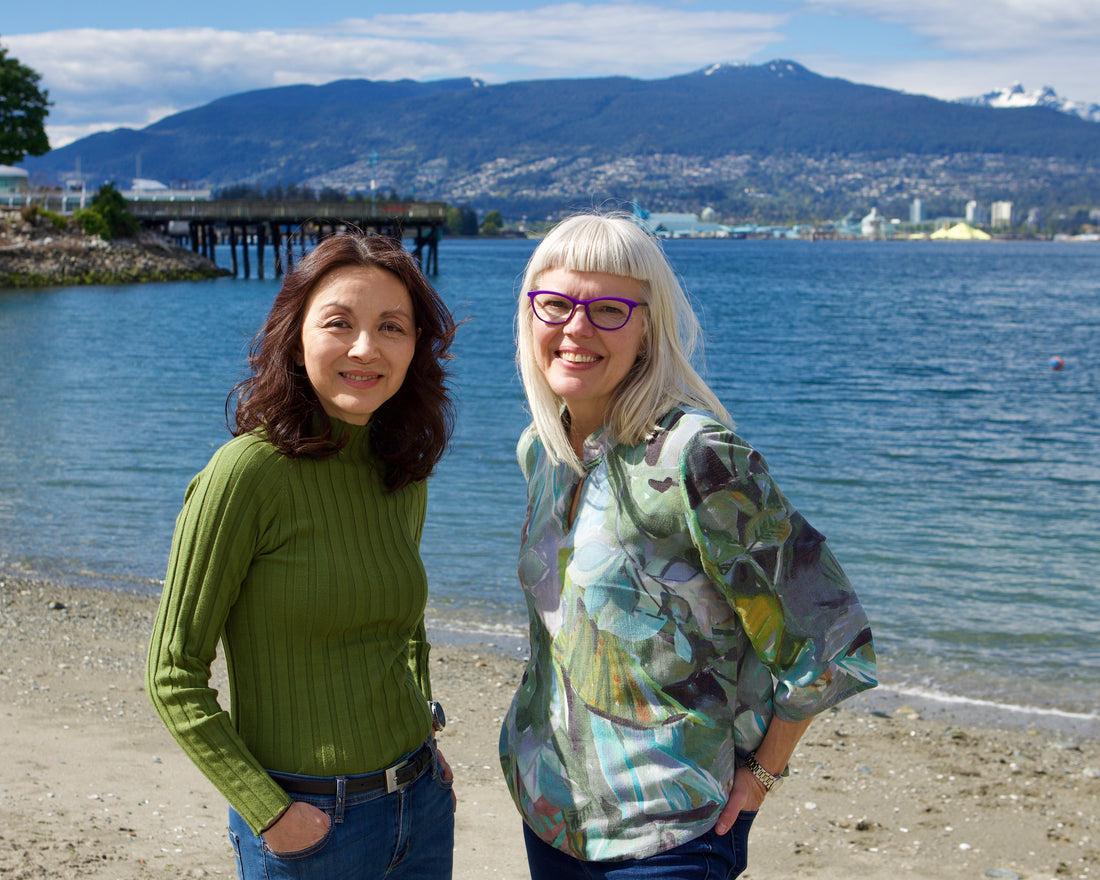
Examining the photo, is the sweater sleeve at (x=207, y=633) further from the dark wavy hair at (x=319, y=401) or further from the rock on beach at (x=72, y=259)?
the rock on beach at (x=72, y=259)

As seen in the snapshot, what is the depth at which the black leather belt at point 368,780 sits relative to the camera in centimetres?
214

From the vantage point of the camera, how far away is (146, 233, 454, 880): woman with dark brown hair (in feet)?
6.72

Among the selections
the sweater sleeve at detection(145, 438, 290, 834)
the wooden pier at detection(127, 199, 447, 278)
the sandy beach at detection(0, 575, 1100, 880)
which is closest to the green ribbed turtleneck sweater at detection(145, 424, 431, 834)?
the sweater sleeve at detection(145, 438, 290, 834)

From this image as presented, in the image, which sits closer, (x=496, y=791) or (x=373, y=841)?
(x=373, y=841)

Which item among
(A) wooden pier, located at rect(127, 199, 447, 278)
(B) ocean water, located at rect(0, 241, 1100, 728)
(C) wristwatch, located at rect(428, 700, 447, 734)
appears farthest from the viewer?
(A) wooden pier, located at rect(127, 199, 447, 278)

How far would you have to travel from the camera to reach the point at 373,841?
2.21 m

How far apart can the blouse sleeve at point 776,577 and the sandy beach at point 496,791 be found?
275 centimetres

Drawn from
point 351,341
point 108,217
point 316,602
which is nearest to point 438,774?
point 316,602

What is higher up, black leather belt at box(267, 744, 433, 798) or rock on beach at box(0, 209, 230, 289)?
rock on beach at box(0, 209, 230, 289)

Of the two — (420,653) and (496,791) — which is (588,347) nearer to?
(420,653)

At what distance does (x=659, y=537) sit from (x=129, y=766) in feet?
13.7

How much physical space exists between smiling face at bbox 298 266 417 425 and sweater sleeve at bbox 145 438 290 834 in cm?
28

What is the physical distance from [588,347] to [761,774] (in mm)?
964

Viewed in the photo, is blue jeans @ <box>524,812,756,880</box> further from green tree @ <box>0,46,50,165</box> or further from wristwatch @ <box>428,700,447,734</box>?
green tree @ <box>0,46,50,165</box>
